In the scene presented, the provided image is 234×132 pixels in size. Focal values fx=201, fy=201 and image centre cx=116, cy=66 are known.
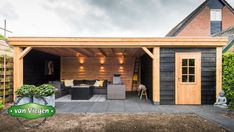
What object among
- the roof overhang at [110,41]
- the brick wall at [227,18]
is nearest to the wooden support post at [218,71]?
the roof overhang at [110,41]

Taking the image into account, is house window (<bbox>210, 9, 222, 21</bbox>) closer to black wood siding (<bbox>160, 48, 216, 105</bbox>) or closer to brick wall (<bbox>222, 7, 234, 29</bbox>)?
brick wall (<bbox>222, 7, 234, 29</bbox>)

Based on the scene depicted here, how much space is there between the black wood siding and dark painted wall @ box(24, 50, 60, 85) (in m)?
5.34

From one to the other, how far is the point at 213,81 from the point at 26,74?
7215 millimetres

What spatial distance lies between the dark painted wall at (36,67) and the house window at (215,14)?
14324 mm

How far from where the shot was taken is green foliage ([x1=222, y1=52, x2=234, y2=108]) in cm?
692

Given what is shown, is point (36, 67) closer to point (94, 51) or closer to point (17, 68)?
point (17, 68)

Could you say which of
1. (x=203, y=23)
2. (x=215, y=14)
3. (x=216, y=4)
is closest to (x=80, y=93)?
(x=203, y=23)

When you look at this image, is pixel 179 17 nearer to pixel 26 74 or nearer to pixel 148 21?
pixel 148 21

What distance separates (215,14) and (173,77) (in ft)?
44.8

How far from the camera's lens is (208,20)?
58.5 ft

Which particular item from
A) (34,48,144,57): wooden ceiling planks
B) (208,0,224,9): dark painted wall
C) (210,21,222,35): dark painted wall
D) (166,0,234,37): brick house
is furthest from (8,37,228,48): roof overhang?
(208,0,224,9): dark painted wall

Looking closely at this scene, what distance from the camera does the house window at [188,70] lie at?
732 centimetres

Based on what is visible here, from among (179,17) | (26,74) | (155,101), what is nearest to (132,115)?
(155,101)

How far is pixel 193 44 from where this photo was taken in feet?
23.0
